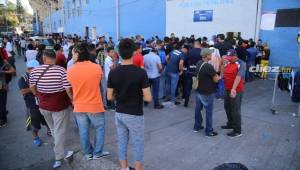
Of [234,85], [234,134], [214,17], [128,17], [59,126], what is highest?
[128,17]

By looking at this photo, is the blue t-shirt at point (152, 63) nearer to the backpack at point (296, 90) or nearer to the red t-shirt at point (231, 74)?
the red t-shirt at point (231, 74)

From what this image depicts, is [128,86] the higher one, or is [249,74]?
[128,86]

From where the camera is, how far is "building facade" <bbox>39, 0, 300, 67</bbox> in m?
12.3

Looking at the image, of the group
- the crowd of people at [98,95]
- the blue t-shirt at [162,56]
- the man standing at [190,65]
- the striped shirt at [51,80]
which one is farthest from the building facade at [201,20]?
the striped shirt at [51,80]

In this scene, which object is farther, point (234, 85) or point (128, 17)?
point (128, 17)

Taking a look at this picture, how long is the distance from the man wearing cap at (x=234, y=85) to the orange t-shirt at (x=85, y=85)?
2.63 meters

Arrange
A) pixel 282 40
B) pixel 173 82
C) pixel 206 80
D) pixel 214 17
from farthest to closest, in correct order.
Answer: pixel 214 17
pixel 282 40
pixel 173 82
pixel 206 80

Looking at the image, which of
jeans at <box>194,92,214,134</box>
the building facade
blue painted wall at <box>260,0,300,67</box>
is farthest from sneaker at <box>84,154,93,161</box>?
blue painted wall at <box>260,0,300,67</box>

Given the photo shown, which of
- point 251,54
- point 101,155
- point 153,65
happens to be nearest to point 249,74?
point 251,54

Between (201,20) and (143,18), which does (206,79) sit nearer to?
(201,20)

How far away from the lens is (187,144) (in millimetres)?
5355

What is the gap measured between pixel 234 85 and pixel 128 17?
18328mm

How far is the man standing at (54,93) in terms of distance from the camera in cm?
423

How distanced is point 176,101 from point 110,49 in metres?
2.52
